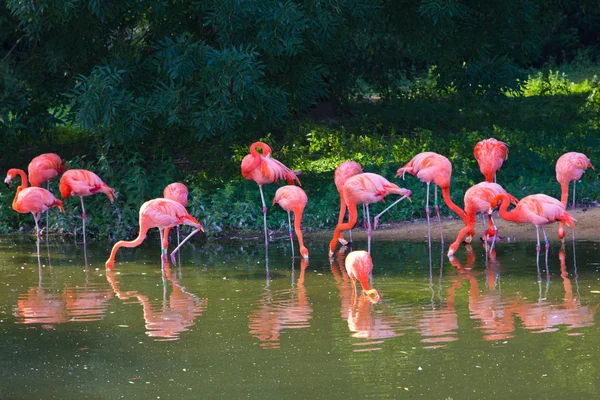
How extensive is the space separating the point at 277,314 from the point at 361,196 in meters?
2.34

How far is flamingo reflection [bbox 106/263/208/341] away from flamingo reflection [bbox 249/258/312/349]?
0.42 meters

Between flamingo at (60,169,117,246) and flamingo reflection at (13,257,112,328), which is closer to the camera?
flamingo reflection at (13,257,112,328)

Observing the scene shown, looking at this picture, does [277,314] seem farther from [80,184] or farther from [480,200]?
[80,184]

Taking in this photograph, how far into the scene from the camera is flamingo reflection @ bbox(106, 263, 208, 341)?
6.23m

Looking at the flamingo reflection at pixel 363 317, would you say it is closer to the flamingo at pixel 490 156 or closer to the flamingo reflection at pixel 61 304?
the flamingo reflection at pixel 61 304

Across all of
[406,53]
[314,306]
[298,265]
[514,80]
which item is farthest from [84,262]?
[406,53]

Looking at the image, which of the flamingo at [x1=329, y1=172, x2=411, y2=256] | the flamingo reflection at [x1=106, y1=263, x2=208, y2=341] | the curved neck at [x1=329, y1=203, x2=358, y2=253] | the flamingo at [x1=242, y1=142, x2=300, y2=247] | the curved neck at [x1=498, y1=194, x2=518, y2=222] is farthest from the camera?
the flamingo at [x1=242, y1=142, x2=300, y2=247]

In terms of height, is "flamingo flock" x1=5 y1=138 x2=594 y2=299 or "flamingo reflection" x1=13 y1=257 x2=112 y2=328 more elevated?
"flamingo flock" x1=5 y1=138 x2=594 y2=299

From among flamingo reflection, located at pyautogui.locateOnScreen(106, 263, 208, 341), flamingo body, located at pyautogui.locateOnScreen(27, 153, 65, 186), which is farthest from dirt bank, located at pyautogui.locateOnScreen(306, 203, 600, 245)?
flamingo body, located at pyautogui.locateOnScreen(27, 153, 65, 186)

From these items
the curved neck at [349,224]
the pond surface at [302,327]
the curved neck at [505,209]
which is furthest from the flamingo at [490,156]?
the curved neck at [349,224]

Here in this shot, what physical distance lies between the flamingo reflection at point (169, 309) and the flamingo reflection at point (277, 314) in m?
0.42

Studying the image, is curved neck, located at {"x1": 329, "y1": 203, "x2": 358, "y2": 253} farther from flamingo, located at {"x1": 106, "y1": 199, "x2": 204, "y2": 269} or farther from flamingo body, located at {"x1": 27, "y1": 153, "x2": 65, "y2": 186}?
flamingo body, located at {"x1": 27, "y1": 153, "x2": 65, "y2": 186}

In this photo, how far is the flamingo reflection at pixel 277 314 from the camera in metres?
6.02

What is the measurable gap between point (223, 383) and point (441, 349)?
1255 millimetres
